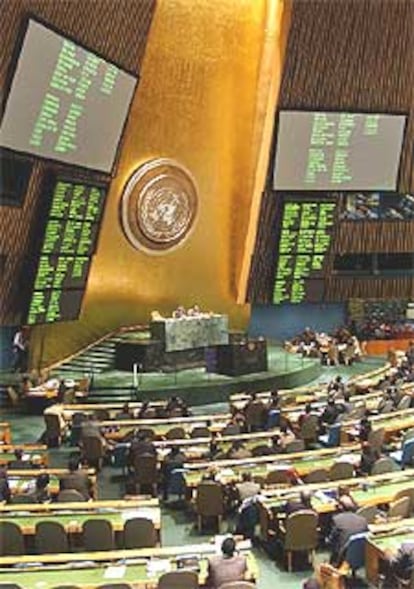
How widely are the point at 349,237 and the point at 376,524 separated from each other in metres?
15.2

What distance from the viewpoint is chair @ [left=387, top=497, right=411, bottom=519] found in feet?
29.6

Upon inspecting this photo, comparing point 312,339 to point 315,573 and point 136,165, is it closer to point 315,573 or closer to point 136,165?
point 136,165

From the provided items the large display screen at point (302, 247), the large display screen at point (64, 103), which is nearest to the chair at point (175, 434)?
the large display screen at point (64, 103)

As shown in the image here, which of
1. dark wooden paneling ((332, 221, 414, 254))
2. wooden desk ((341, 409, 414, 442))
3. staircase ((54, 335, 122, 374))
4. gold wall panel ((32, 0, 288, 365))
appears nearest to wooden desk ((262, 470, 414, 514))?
wooden desk ((341, 409, 414, 442))

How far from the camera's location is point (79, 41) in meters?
16.0

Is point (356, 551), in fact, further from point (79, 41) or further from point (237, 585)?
point (79, 41)

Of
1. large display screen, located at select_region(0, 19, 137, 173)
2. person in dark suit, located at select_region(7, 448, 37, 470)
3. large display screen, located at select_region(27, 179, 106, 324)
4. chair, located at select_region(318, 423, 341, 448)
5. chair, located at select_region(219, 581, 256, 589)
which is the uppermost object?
large display screen, located at select_region(0, 19, 137, 173)

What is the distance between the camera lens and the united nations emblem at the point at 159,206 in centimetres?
2219

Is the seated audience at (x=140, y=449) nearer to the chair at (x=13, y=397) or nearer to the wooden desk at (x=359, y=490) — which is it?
the wooden desk at (x=359, y=490)

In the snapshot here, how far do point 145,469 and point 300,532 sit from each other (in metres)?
3.26

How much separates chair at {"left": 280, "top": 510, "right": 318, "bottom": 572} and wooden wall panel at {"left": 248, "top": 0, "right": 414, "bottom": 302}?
13361mm

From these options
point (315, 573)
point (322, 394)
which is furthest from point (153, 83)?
point (315, 573)

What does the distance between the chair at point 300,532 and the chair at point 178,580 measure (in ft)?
6.94

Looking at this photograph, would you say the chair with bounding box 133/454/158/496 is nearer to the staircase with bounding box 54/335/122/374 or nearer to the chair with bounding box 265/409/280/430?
Answer: the chair with bounding box 265/409/280/430
